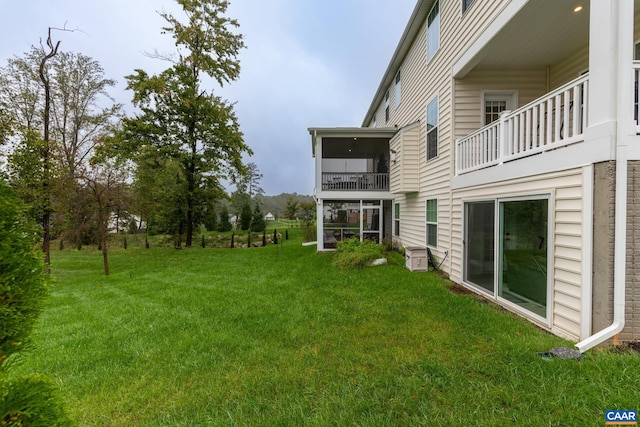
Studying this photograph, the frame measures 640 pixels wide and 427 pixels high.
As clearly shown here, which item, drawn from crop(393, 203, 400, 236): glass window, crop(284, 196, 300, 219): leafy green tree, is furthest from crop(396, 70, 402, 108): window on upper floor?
crop(284, 196, 300, 219): leafy green tree

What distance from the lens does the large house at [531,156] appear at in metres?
2.90

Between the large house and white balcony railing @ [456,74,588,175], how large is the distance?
25mm

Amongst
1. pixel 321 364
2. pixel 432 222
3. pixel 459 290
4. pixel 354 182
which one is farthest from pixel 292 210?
pixel 321 364

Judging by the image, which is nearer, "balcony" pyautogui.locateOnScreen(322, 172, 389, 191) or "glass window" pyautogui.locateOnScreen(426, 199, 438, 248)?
"glass window" pyautogui.locateOnScreen(426, 199, 438, 248)

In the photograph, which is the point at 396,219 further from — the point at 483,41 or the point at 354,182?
the point at 483,41

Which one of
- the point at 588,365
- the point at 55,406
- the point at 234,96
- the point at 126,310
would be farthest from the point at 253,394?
the point at 234,96

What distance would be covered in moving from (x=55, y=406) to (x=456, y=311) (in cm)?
468

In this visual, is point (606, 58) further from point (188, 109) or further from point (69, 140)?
point (69, 140)

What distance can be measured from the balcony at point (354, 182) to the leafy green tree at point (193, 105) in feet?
23.7

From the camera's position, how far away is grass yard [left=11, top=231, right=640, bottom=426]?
2174 millimetres

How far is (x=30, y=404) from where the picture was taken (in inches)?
52.3

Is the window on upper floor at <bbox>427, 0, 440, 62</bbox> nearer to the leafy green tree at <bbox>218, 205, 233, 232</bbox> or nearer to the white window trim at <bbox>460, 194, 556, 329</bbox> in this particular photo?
the white window trim at <bbox>460, 194, 556, 329</bbox>

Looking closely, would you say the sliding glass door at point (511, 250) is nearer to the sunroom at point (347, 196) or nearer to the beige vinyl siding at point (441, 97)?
the beige vinyl siding at point (441, 97)

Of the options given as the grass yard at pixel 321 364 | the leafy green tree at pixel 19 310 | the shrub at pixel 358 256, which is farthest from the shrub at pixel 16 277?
the shrub at pixel 358 256
